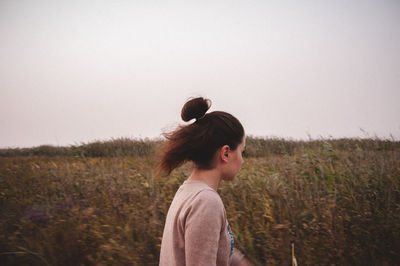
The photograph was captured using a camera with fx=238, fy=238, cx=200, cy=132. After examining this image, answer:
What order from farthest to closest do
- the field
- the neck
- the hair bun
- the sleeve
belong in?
the field < the hair bun < the neck < the sleeve

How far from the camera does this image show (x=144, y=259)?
2.28 metres

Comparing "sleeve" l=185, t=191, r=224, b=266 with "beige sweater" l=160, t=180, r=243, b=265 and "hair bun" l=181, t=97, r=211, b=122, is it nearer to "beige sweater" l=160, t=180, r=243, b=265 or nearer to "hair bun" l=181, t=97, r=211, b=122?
"beige sweater" l=160, t=180, r=243, b=265

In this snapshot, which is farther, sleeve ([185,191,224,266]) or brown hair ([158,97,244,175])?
brown hair ([158,97,244,175])

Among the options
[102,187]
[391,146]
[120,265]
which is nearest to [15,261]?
[120,265]

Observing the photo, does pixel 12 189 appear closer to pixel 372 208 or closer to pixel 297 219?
pixel 297 219

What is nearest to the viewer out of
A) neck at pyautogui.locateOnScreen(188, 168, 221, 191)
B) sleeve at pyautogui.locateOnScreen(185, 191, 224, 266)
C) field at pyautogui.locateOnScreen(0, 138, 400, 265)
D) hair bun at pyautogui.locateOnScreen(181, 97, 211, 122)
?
sleeve at pyautogui.locateOnScreen(185, 191, 224, 266)

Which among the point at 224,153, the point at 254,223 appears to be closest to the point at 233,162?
the point at 224,153

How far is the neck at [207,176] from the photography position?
1.22m

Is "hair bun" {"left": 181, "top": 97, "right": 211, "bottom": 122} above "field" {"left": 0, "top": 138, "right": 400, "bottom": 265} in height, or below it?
above

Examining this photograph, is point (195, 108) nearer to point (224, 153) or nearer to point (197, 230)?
point (224, 153)

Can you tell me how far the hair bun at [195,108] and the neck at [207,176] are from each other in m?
0.30

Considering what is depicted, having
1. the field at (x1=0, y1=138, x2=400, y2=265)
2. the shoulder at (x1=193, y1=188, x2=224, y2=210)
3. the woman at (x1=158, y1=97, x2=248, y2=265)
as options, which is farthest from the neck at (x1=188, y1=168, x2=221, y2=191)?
the field at (x1=0, y1=138, x2=400, y2=265)

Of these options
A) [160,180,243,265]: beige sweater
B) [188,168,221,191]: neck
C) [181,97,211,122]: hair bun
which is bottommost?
[160,180,243,265]: beige sweater

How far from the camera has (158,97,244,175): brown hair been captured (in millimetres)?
1222
